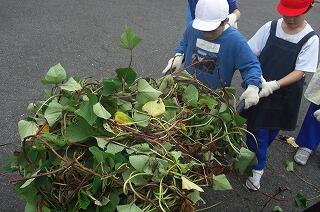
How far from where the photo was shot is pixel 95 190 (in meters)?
1.38

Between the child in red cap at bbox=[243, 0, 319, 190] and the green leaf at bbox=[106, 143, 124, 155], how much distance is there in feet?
3.76

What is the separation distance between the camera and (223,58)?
2334mm

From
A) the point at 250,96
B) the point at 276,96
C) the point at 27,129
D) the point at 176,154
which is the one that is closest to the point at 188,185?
the point at 176,154

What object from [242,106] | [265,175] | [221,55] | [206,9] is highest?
[206,9]

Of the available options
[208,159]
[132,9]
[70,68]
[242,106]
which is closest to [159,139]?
[208,159]

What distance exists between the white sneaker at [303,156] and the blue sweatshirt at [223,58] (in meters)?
1.25

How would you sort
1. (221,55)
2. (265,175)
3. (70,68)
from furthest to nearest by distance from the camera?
(70,68) → (265,175) → (221,55)

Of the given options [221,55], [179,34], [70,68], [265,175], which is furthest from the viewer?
[179,34]

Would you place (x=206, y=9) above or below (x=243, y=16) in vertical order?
above

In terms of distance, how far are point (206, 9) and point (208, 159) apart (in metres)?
0.99

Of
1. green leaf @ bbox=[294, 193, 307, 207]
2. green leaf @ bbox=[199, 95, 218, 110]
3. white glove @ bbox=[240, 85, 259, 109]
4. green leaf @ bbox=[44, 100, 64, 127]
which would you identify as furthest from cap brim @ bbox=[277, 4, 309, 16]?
green leaf @ bbox=[44, 100, 64, 127]

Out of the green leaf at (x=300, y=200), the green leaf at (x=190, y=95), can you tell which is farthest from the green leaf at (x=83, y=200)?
the green leaf at (x=300, y=200)

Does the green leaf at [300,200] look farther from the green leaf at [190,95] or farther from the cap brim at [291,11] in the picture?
the green leaf at [190,95]

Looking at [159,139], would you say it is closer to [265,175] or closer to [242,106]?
[242,106]
